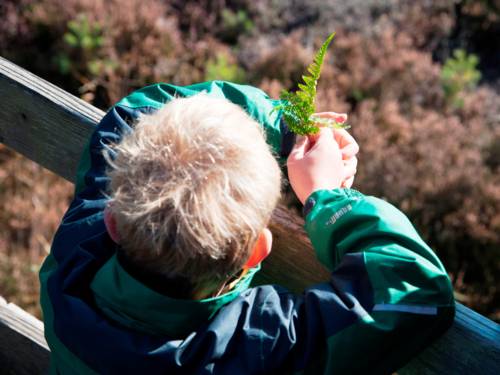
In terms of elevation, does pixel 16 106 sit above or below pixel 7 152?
above

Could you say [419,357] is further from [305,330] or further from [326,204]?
[326,204]

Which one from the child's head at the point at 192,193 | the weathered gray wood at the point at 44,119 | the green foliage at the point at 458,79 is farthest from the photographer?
the green foliage at the point at 458,79

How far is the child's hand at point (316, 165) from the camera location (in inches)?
60.3

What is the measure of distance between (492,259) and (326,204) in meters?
2.72

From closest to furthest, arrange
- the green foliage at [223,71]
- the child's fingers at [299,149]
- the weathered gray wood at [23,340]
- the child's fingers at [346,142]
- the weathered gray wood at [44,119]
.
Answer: the child's fingers at [299,149] → the child's fingers at [346,142] → the weathered gray wood at [44,119] → the weathered gray wood at [23,340] → the green foliage at [223,71]

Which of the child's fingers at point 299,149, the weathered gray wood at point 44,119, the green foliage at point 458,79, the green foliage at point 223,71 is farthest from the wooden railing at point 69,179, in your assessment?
the green foliage at point 458,79

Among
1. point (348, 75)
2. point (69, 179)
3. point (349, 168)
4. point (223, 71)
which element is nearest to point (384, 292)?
point (349, 168)

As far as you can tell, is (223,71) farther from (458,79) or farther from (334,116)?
(334,116)

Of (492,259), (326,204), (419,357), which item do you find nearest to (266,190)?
(326,204)

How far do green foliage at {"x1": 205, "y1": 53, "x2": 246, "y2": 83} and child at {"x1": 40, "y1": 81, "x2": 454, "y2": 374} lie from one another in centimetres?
336

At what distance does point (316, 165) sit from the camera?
1533 mm

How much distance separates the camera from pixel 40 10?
518 centimetres

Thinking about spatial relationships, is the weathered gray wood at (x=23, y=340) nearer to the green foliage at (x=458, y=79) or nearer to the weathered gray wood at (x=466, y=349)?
the weathered gray wood at (x=466, y=349)

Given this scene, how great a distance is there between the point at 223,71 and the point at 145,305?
360 centimetres
